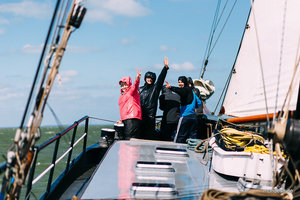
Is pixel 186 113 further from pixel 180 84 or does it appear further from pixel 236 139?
pixel 236 139

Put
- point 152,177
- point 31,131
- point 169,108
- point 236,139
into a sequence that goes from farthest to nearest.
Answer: point 169,108 → point 236,139 → point 152,177 → point 31,131

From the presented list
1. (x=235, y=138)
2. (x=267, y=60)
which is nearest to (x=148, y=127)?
(x=235, y=138)

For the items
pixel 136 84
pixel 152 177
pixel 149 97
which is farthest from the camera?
pixel 149 97

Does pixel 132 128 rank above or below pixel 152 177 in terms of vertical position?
above

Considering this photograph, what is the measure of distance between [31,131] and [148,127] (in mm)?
4354

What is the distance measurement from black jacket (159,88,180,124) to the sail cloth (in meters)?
1.49

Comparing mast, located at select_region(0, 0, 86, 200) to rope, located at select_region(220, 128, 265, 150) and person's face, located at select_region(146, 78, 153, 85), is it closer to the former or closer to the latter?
rope, located at select_region(220, 128, 265, 150)

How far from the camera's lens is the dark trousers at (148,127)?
7.02 meters

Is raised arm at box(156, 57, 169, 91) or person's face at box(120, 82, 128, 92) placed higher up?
raised arm at box(156, 57, 169, 91)

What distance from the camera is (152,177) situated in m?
3.77

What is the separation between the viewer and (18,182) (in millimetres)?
2836

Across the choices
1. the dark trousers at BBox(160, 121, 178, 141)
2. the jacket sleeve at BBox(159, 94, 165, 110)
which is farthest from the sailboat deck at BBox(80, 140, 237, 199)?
the jacket sleeve at BBox(159, 94, 165, 110)

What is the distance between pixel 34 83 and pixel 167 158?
2.54 m

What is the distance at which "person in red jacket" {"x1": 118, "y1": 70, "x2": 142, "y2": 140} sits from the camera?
6.30 m
